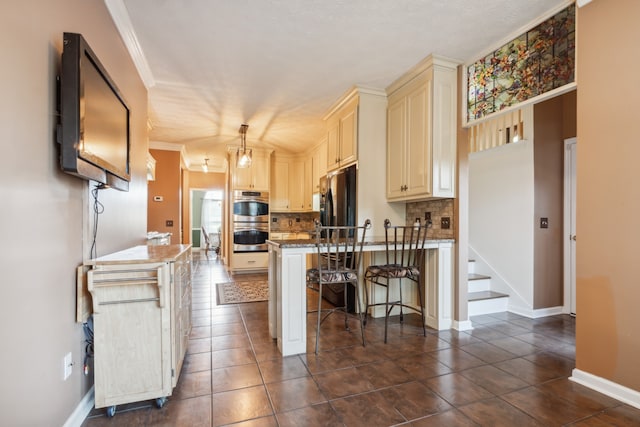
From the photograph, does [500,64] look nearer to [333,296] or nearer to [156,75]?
[333,296]

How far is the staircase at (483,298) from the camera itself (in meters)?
3.47

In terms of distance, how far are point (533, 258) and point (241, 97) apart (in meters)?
4.06

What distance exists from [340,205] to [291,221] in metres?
3.50

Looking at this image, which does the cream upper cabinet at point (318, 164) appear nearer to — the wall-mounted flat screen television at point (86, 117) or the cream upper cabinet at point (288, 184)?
the cream upper cabinet at point (288, 184)

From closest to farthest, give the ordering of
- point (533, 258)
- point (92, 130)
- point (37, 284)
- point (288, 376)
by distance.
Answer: point (37, 284)
point (92, 130)
point (288, 376)
point (533, 258)

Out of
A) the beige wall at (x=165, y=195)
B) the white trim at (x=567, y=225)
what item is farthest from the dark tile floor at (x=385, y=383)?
the beige wall at (x=165, y=195)

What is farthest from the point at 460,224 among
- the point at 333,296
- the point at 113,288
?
the point at 113,288

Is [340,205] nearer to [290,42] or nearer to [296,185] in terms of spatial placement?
[290,42]

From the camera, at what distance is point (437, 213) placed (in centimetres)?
325

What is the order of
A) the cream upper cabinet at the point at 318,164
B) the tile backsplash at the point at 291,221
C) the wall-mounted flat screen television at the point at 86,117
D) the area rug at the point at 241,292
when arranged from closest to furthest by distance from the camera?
the wall-mounted flat screen television at the point at 86,117 → the area rug at the point at 241,292 → the cream upper cabinet at the point at 318,164 → the tile backsplash at the point at 291,221

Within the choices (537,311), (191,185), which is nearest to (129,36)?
(537,311)

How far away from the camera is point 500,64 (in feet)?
8.73

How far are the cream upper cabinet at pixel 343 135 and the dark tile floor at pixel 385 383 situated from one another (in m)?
2.08

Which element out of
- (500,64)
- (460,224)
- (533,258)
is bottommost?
(533,258)
